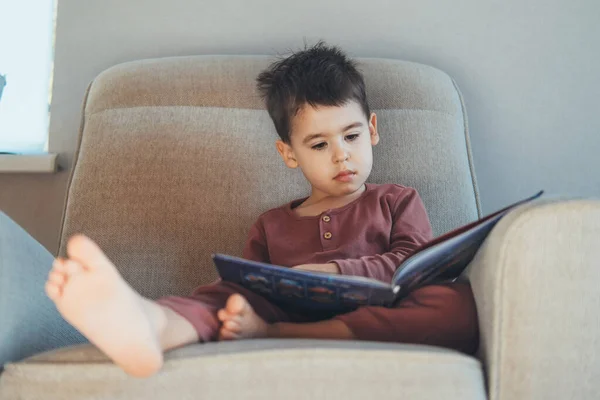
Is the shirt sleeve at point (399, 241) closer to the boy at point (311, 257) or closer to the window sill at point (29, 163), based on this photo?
the boy at point (311, 257)

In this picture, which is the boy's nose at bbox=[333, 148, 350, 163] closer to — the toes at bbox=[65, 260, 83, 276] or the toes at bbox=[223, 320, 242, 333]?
the toes at bbox=[223, 320, 242, 333]

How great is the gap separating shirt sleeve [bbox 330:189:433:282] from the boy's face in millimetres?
107

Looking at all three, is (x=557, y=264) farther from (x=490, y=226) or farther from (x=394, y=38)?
(x=394, y=38)

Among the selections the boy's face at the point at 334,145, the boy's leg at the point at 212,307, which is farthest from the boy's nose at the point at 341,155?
the boy's leg at the point at 212,307

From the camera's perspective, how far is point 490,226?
29.4 inches

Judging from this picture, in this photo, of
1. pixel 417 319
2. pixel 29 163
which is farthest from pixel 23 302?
pixel 29 163

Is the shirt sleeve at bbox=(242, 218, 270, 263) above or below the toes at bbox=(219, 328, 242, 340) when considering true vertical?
below

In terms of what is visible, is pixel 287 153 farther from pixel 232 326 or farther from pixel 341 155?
pixel 232 326

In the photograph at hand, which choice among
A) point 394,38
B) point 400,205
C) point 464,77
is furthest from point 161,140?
point 464,77

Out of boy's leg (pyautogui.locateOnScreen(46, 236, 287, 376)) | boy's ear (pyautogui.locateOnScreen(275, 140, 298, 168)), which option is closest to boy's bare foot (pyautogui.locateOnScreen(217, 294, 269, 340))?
boy's leg (pyautogui.locateOnScreen(46, 236, 287, 376))

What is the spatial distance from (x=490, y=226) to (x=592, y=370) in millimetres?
200

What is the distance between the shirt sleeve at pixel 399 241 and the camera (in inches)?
36.7

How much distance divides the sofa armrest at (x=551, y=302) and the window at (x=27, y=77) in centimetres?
141

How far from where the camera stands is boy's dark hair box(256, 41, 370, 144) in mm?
1183
